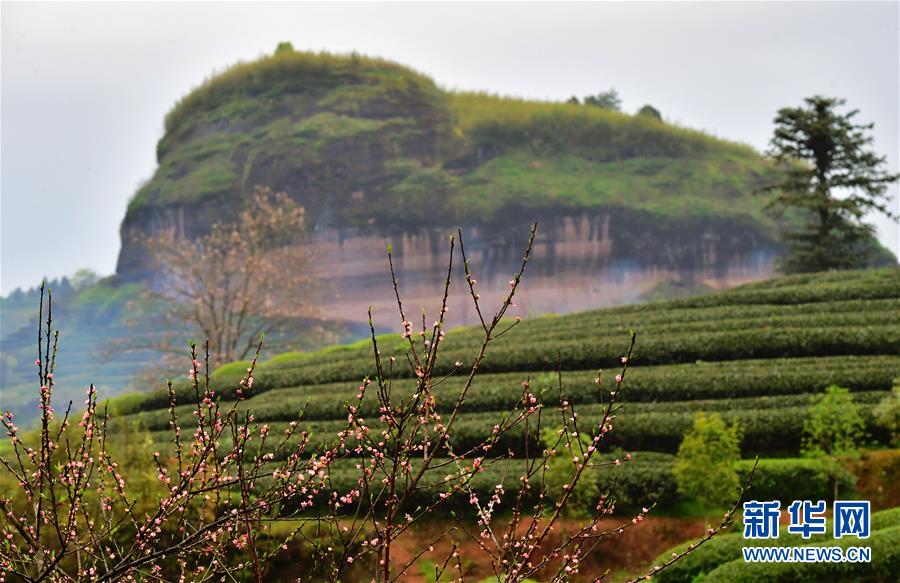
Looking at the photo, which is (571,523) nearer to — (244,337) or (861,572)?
(861,572)

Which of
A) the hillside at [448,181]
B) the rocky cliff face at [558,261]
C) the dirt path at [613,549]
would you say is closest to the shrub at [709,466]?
the dirt path at [613,549]

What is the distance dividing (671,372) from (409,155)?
147ft

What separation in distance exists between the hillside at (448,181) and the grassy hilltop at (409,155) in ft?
0.38

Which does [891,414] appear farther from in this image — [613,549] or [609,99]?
[609,99]

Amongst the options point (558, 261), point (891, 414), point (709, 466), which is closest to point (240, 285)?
point (558, 261)

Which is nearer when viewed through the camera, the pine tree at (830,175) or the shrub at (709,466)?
the shrub at (709,466)

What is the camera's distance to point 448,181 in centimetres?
6350

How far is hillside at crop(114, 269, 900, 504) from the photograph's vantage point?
2036 centimetres

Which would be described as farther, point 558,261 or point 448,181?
point 448,181

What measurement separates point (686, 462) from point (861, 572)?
550 cm

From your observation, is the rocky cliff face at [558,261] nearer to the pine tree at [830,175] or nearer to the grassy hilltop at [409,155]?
the grassy hilltop at [409,155]

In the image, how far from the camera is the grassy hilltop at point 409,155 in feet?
206

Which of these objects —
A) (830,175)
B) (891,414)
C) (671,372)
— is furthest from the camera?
(830,175)

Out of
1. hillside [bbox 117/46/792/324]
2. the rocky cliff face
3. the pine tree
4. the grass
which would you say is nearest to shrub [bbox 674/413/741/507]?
the pine tree
